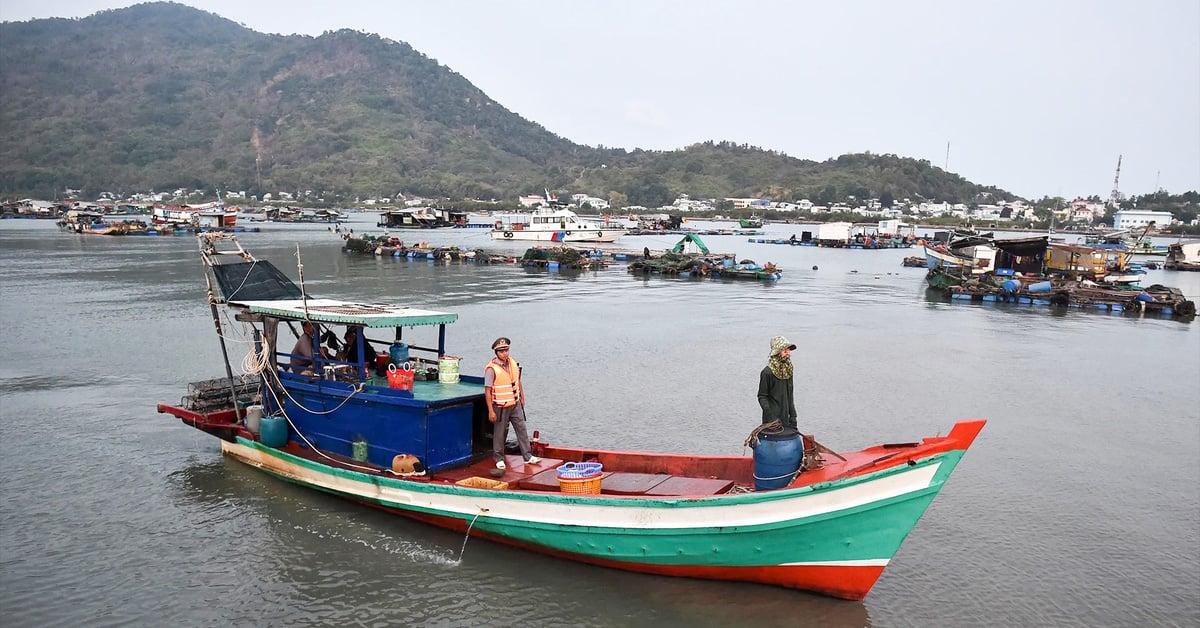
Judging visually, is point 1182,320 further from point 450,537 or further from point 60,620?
point 60,620

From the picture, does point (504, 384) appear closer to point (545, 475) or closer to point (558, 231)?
point (545, 475)

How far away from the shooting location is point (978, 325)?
27266mm

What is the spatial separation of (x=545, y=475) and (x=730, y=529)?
8.57ft

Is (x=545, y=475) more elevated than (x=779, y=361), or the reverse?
(x=779, y=361)

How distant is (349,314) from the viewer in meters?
9.62

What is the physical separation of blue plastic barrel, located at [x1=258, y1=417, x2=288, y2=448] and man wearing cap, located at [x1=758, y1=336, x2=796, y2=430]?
7001mm

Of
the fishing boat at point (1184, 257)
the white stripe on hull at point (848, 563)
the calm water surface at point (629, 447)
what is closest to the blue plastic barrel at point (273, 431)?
the calm water surface at point (629, 447)

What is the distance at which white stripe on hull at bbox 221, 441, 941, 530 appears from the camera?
6340 millimetres

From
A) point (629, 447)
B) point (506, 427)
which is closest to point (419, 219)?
point (629, 447)

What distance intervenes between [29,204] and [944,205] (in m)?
208

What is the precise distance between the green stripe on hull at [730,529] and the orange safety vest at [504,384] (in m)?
1.21

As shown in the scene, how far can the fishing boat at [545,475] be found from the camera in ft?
21.6

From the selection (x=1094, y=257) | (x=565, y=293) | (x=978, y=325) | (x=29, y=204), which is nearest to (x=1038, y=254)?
(x=1094, y=257)

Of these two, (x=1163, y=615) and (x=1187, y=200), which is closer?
(x=1163, y=615)
